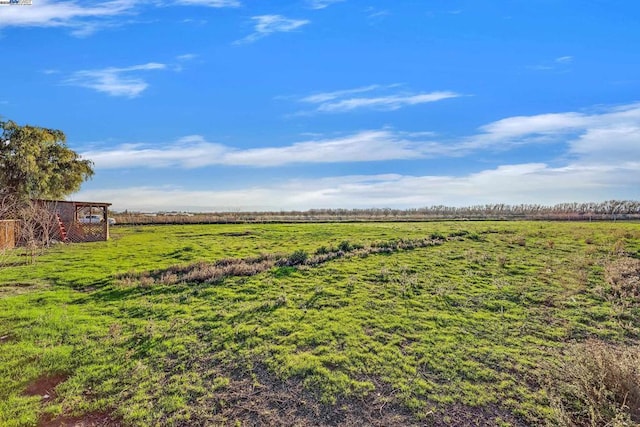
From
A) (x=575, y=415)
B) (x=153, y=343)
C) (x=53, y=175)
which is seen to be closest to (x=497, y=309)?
(x=575, y=415)

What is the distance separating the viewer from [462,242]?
19875 mm

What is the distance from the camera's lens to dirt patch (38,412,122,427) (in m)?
5.62

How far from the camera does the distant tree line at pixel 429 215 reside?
43.5 m

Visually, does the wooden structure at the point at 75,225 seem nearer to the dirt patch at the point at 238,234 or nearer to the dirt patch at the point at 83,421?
the dirt patch at the point at 238,234

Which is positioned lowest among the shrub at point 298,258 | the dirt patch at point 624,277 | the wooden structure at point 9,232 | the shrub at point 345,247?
the dirt patch at point 624,277

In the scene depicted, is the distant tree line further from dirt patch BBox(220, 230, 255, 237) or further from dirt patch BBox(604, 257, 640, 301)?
dirt patch BBox(604, 257, 640, 301)

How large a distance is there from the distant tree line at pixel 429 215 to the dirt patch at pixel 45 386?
35.4m

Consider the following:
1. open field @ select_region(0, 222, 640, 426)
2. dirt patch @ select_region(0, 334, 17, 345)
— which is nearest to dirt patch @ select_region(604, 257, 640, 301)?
open field @ select_region(0, 222, 640, 426)

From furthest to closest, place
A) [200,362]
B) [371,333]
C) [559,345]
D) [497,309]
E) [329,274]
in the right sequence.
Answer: [329,274] → [497,309] → [371,333] → [559,345] → [200,362]

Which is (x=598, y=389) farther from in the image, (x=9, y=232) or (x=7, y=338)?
(x=9, y=232)

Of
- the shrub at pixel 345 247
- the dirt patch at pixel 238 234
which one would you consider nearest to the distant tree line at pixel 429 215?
the dirt patch at pixel 238 234

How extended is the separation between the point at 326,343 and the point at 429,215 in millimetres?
48012

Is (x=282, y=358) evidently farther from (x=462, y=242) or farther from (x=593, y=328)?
(x=462, y=242)

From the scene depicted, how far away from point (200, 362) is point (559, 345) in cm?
754
